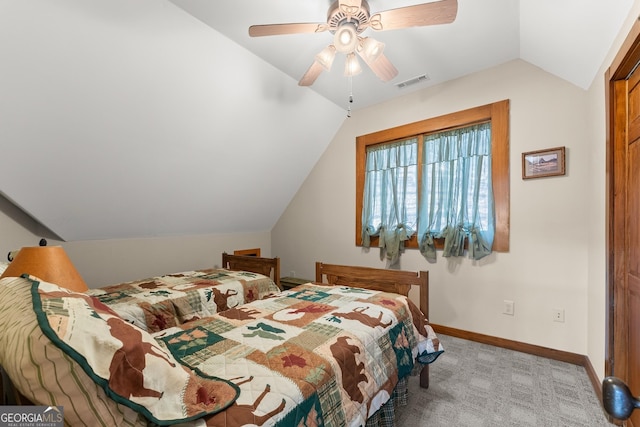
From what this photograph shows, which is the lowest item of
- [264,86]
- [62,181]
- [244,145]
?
[62,181]

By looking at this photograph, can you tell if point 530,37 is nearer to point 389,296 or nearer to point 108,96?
point 389,296

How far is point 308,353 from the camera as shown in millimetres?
1146

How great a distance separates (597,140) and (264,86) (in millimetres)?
2639

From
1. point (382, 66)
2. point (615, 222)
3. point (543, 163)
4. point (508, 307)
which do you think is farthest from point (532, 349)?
point (382, 66)

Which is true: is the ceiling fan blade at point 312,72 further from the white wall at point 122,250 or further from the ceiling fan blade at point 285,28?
the white wall at point 122,250

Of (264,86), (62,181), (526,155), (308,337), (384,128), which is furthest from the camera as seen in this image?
(384,128)

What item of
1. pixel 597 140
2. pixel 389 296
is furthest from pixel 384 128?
pixel 389 296

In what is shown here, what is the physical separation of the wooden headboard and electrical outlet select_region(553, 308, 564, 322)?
1267 mm

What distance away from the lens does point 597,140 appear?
1.94m

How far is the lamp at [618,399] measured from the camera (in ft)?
1.86

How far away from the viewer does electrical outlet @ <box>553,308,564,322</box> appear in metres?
2.26

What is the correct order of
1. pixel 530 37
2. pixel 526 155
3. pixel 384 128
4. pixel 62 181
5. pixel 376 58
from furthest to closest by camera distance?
pixel 384 128 < pixel 526 155 < pixel 62 181 < pixel 530 37 < pixel 376 58

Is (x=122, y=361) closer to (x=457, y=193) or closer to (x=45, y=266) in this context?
(x=45, y=266)

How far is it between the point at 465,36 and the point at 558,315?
2.35 meters
